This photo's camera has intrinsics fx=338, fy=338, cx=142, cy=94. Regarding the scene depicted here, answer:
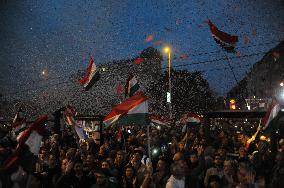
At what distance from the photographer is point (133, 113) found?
25.1 ft

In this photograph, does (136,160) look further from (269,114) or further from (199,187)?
(269,114)

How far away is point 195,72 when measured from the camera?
56719 mm

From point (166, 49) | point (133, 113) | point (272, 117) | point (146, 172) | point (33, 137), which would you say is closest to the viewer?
point (33, 137)

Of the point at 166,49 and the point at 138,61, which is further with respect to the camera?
the point at 138,61

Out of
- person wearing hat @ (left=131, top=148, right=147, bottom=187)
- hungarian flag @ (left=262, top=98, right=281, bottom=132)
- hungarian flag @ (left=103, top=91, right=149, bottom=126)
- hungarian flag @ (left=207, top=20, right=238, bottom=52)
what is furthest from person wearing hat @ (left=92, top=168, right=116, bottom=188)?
hungarian flag @ (left=207, top=20, right=238, bottom=52)

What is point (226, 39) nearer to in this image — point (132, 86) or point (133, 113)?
point (132, 86)

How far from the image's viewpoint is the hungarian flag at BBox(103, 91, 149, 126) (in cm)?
758

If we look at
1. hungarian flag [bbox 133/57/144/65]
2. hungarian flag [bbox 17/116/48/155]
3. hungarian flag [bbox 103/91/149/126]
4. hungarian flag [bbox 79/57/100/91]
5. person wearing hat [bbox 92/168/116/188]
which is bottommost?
person wearing hat [bbox 92/168/116/188]

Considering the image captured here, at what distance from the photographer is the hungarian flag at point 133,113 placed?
7577 mm

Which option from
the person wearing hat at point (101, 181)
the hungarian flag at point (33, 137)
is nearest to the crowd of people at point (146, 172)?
the person wearing hat at point (101, 181)

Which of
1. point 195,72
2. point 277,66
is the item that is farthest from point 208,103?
point 277,66

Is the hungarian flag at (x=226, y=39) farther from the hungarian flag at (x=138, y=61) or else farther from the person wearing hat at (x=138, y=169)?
the hungarian flag at (x=138, y=61)

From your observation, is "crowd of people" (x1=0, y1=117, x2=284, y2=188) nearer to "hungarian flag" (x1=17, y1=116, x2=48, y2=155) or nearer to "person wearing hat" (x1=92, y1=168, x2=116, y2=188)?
"person wearing hat" (x1=92, y1=168, x2=116, y2=188)

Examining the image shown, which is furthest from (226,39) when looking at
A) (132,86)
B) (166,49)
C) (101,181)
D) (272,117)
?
(166,49)
